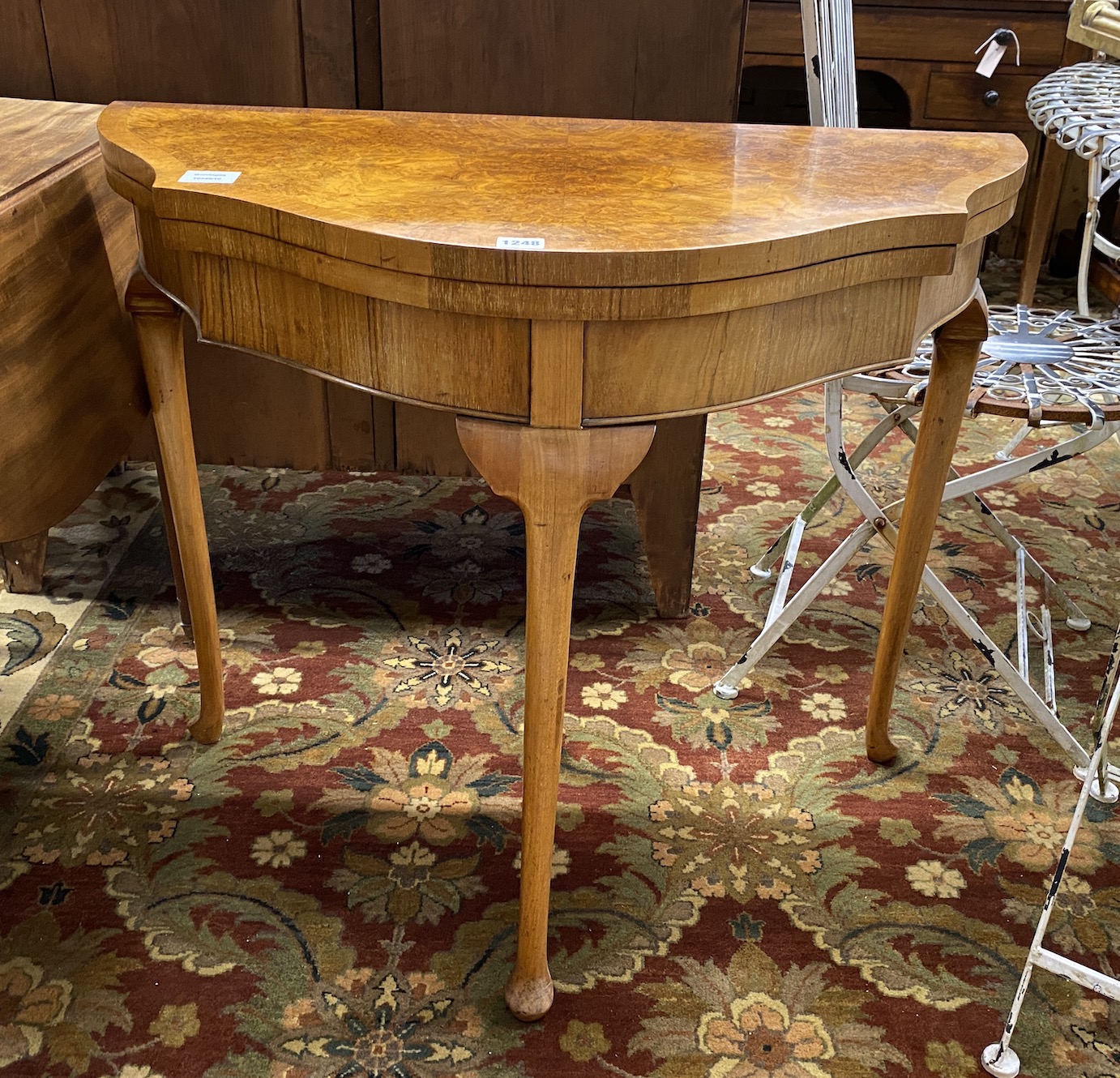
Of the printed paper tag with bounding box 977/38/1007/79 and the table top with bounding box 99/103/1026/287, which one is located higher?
the table top with bounding box 99/103/1026/287

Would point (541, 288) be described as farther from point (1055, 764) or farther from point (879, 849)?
point (1055, 764)

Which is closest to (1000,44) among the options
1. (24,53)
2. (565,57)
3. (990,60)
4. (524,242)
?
(990,60)

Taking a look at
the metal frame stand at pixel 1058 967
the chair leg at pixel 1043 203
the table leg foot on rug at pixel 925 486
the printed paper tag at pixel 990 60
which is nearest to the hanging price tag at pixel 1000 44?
the printed paper tag at pixel 990 60

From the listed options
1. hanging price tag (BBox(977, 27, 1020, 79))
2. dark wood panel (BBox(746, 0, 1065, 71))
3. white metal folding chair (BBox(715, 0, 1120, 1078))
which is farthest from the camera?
dark wood panel (BBox(746, 0, 1065, 71))

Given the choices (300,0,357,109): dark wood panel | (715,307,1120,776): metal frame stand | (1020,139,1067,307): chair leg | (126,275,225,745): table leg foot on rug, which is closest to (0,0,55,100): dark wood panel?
(300,0,357,109): dark wood panel

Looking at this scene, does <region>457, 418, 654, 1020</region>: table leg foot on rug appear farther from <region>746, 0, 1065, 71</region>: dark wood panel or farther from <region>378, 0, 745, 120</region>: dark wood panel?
<region>746, 0, 1065, 71</region>: dark wood panel

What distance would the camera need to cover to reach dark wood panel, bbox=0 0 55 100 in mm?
1533

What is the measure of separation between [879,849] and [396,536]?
105 centimetres

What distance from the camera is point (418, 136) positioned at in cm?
121

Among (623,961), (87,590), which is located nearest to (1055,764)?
(623,961)

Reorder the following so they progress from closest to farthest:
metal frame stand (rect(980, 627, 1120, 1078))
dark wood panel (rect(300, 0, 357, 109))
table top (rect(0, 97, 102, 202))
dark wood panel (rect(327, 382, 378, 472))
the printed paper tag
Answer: metal frame stand (rect(980, 627, 1120, 1078)) < table top (rect(0, 97, 102, 202)) < dark wood panel (rect(300, 0, 357, 109)) < dark wood panel (rect(327, 382, 378, 472)) < the printed paper tag

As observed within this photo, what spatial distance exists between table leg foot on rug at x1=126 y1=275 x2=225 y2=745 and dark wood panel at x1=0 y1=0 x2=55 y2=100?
507 mm

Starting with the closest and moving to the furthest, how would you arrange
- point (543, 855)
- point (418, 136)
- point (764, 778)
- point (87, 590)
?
point (543, 855)
point (418, 136)
point (764, 778)
point (87, 590)

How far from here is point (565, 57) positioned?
154 cm
